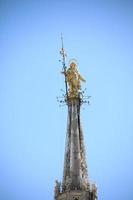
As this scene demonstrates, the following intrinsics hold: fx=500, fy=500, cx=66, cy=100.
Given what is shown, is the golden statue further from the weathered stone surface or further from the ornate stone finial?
the ornate stone finial

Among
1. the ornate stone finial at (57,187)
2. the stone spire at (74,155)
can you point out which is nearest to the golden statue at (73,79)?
the stone spire at (74,155)

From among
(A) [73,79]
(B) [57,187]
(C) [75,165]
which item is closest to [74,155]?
(C) [75,165]

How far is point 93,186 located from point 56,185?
11.6 ft

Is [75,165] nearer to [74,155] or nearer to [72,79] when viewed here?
[74,155]

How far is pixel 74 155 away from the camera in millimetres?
49469

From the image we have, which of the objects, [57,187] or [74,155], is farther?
[74,155]

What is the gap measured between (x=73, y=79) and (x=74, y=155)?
31.4ft

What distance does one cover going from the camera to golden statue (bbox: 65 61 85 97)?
5447 cm

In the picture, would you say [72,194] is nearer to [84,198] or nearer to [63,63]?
[84,198]

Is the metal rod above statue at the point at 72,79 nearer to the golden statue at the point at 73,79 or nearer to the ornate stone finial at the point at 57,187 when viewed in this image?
the golden statue at the point at 73,79

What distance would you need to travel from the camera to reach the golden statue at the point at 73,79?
179 feet

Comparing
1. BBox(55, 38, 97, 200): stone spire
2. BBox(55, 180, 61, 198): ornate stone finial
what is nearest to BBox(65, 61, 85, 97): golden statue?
BBox(55, 38, 97, 200): stone spire

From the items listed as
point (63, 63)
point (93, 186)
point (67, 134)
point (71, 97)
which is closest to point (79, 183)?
point (93, 186)

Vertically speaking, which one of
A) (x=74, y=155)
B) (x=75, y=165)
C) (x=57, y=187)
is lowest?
(x=57, y=187)
